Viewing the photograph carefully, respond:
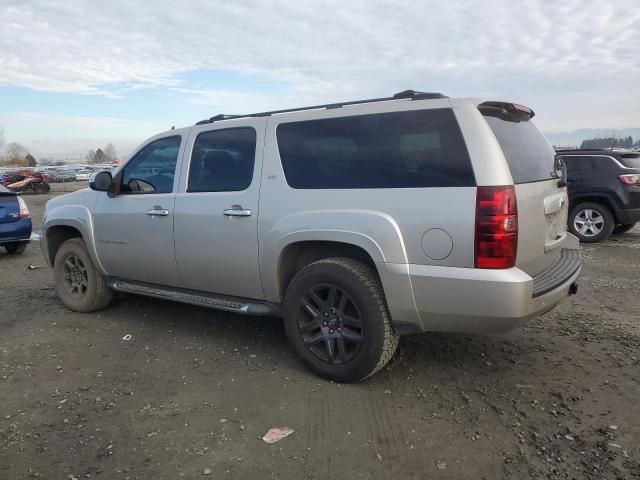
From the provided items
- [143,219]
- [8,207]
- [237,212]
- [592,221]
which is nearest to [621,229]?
[592,221]

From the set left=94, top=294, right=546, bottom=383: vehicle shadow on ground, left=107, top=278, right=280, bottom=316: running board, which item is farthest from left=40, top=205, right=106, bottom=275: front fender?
left=94, top=294, right=546, bottom=383: vehicle shadow on ground

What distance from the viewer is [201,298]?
14.4ft

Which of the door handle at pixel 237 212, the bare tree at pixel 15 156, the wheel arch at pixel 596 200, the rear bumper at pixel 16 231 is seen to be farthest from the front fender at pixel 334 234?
the bare tree at pixel 15 156

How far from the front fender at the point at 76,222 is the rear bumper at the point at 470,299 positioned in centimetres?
321

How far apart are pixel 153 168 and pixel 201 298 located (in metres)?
1.34

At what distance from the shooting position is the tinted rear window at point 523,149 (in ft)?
11.0

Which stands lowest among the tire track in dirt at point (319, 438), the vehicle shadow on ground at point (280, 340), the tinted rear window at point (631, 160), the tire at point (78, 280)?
the tire track in dirt at point (319, 438)

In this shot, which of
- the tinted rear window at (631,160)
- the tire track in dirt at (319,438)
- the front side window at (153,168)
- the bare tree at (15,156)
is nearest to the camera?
the tire track in dirt at (319,438)

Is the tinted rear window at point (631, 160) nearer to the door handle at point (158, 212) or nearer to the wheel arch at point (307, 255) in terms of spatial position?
the wheel arch at point (307, 255)

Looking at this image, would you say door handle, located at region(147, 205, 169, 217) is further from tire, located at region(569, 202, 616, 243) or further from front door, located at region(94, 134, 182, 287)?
tire, located at region(569, 202, 616, 243)

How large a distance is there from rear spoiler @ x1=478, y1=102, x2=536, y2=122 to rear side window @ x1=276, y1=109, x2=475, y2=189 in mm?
305

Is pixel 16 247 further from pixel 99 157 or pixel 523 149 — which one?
pixel 99 157

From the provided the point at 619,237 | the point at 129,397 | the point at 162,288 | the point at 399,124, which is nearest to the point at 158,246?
the point at 162,288

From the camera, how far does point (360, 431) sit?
3059 millimetres
